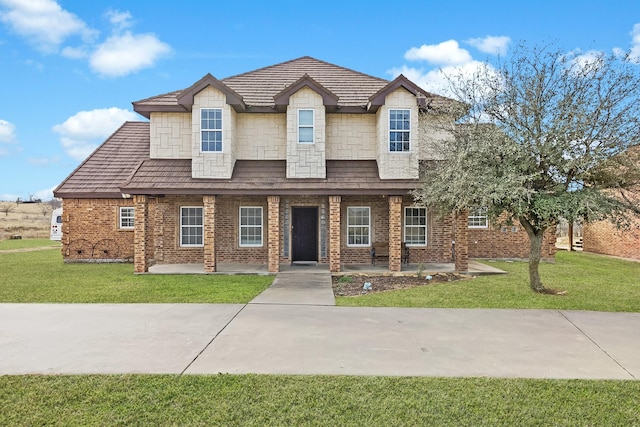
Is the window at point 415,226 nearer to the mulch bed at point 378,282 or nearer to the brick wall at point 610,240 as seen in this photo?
the mulch bed at point 378,282

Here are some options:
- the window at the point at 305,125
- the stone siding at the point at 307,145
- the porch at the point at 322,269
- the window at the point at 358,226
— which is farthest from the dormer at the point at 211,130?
the window at the point at 358,226

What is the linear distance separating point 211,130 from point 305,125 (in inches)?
129

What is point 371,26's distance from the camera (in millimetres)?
15930

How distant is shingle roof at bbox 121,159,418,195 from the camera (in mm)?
13398

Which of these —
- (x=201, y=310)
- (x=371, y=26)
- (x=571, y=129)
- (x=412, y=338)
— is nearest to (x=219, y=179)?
(x=201, y=310)

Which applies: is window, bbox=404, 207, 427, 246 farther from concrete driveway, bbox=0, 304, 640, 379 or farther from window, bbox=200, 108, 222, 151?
concrete driveway, bbox=0, 304, 640, 379

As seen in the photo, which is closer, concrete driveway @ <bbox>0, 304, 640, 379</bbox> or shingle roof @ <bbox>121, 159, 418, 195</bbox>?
concrete driveway @ <bbox>0, 304, 640, 379</bbox>

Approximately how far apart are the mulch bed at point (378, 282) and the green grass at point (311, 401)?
5.61m

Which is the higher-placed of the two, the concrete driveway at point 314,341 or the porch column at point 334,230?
the porch column at point 334,230

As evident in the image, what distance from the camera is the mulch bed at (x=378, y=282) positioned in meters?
10.8

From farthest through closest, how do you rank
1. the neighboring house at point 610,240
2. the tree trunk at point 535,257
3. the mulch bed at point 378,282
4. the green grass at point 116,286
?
the neighboring house at point 610,240, the mulch bed at point 378,282, the tree trunk at point 535,257, the green grass at point 116,286

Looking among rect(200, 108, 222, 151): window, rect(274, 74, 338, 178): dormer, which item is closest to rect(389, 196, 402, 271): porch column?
rect(274, 74, 338, 178): dormer

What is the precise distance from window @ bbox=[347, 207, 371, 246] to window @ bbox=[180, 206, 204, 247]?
585 centimetres

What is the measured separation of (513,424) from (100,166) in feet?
61.5
